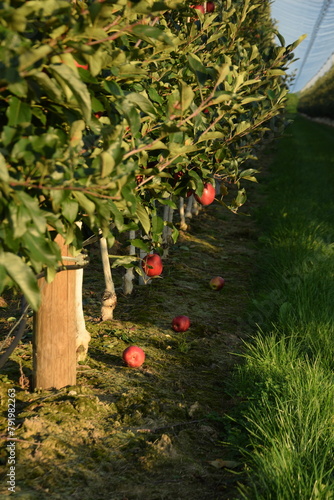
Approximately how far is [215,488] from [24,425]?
847mm

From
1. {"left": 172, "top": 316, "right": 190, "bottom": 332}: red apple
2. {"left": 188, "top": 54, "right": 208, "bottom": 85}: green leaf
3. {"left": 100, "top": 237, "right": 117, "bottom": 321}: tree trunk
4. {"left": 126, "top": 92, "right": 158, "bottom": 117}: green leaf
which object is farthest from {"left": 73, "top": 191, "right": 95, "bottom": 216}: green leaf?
{"left": 172, "top": 316, "right": 190, "bottom": 332}: red apple

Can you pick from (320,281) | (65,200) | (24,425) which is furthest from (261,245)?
(65,200)

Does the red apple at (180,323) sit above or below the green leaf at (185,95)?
below

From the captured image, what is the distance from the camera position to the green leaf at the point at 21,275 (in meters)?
1.32

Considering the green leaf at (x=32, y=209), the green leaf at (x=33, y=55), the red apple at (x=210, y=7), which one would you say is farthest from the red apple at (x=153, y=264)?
the green leaf at (x=33, y=55)

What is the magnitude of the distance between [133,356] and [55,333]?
605 millimetres

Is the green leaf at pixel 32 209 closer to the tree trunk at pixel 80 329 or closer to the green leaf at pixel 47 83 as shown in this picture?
the green leaf at pixel 47 83

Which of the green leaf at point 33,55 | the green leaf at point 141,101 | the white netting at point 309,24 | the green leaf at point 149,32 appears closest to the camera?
the green leaf at point 33,55

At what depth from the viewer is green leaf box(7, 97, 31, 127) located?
4.55 feet

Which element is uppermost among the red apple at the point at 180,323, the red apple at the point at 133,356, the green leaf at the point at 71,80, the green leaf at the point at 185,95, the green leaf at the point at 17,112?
the green leaf at the point at 71,80

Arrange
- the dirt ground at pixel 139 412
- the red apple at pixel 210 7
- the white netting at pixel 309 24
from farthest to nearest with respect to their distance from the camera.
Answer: the white netting at pixel 309 24 < the red apple at pixel 210 7 < the dirt ground at pixel 139 412

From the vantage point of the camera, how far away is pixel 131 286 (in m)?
4.33

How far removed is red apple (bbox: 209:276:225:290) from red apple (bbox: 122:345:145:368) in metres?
1.62

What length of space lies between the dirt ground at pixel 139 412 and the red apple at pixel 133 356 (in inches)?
2.1
